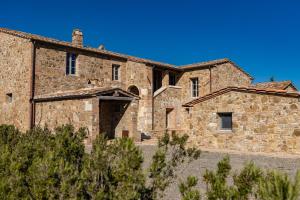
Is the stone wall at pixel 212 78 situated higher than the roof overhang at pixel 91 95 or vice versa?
the stone wall at pixel 212 78

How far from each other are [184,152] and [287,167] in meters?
6.73

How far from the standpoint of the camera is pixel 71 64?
2061 centimetres

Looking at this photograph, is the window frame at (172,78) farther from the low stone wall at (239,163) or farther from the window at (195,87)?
the low stone wall at (239,163)

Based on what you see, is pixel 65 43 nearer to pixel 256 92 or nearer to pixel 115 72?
pixel 115 72

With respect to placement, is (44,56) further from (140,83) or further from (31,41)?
(140,83)

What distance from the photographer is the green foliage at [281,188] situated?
102 inches

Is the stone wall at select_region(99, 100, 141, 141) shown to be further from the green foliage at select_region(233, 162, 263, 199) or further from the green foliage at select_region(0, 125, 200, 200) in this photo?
the green foliage at select_region(233, 162, 263, 199)

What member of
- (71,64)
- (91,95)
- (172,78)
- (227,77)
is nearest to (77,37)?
(71,64)

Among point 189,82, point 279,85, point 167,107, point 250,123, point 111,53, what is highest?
point 111,53

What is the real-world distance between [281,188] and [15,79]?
19.4 meters

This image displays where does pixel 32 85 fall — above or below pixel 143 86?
below

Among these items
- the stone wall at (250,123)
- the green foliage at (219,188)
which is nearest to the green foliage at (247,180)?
the green foliage at (219,188)

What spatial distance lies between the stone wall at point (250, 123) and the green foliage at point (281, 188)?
38.4 feet

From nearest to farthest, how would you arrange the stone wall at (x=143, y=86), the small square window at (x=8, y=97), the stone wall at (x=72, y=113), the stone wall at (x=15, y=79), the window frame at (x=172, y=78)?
the stone wall at (x=72, y=113), the stone wall at (x=15, y=79), the small square window at (x=8, y=97), the stone wall at (x=143, y=86), the window frame at (x=172, y=78)
